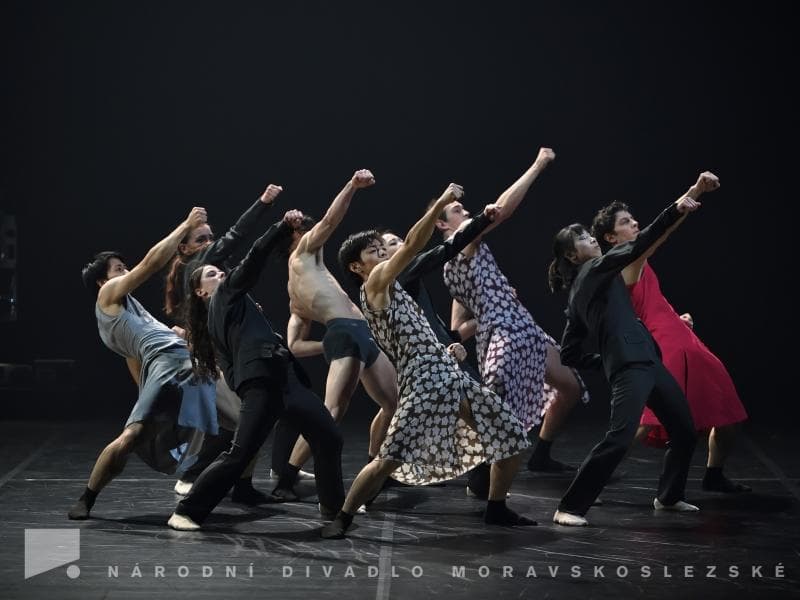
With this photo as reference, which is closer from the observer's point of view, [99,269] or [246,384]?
[246,384]

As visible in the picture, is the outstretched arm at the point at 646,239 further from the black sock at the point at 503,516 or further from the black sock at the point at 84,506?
the black sock at the point at 84,506

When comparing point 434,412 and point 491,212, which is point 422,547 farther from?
point 491,212

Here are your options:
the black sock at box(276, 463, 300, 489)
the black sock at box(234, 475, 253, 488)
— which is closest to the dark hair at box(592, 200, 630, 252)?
the black sock at box(276, 463, 300, 489)

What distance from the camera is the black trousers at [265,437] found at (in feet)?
14.8

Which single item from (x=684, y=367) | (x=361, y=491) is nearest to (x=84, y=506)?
(x=361, y=491)

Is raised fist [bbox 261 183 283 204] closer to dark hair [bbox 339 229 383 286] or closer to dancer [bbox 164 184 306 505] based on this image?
dancer [bbox 164 184 306 505]

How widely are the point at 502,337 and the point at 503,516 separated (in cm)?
103

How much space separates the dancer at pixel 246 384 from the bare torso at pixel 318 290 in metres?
0.92

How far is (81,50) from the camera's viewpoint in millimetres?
9211

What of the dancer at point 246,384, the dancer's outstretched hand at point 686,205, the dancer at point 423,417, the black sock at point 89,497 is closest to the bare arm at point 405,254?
the dancer at point 423,417

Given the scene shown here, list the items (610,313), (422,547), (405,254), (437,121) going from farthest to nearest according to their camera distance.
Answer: (437,121), (610,313), (422,547), (405,254)

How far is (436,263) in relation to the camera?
4.82 meters

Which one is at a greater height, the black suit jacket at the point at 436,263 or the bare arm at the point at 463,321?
the black suit jacket at the point at 436,263

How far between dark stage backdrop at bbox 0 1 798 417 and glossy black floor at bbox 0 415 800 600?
3.61 metres
